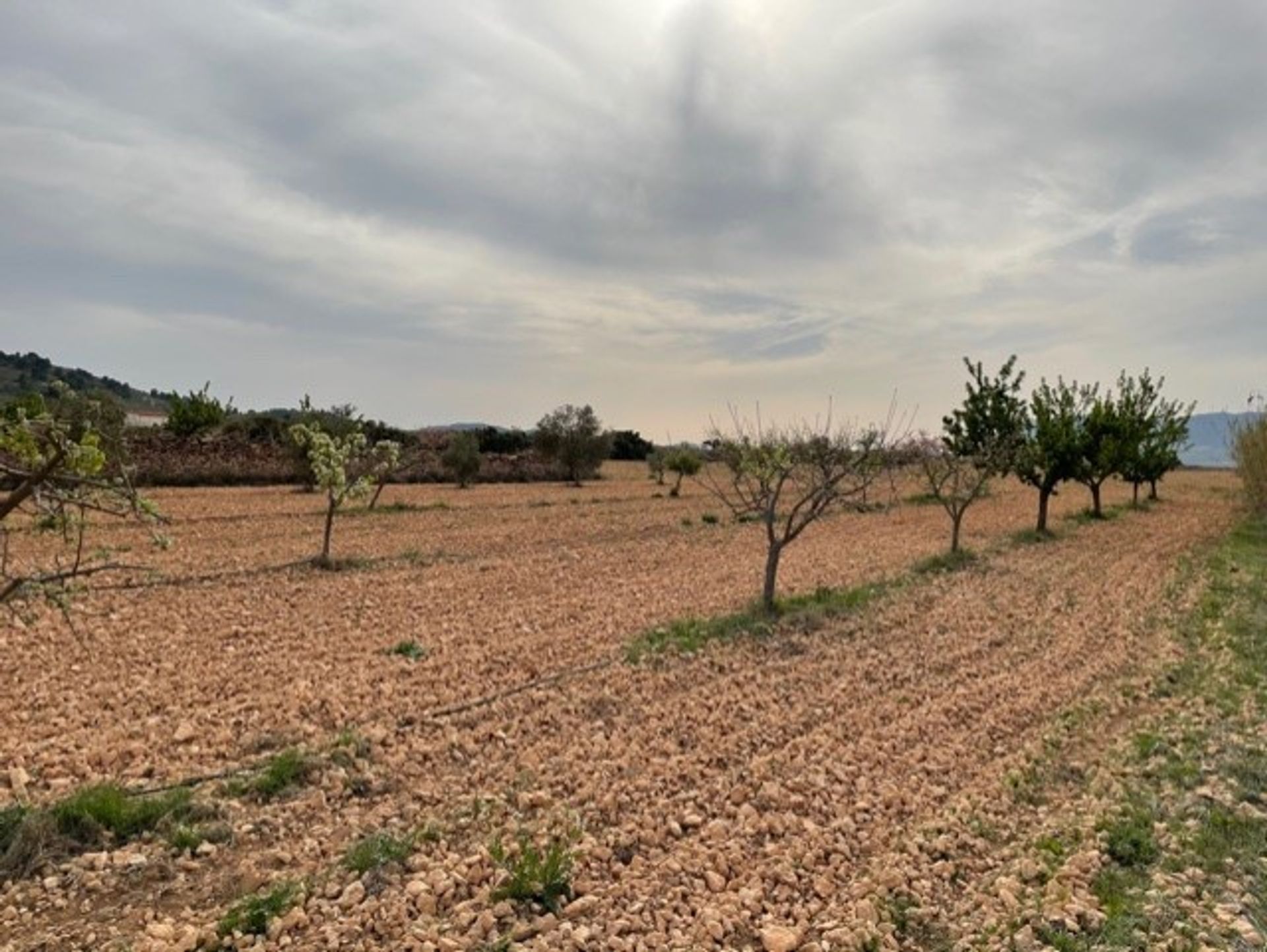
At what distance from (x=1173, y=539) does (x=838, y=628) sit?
61.7 ft

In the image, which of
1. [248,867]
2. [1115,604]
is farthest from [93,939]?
[1115,604]

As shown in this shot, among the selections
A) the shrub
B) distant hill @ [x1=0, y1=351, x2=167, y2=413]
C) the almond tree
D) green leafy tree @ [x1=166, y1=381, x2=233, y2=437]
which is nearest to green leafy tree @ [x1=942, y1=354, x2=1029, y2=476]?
the almond tree

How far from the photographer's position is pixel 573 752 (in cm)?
704

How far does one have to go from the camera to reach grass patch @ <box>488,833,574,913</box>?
4.88 metres

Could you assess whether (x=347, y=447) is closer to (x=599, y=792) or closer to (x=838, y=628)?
(x=838, y=628)

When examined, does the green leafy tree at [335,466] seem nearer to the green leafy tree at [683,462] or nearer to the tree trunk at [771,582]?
the tree trunk at [771,582]

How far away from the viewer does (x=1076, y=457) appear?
89.4 ft

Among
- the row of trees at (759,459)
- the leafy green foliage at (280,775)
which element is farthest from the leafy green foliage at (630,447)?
the leafy green foliage at (280,775)

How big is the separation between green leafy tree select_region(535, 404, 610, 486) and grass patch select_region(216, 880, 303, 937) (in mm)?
38579

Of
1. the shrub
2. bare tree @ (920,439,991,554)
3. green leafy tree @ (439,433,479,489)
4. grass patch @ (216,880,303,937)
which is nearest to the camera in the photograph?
grass patch @ (216,880,303,937)

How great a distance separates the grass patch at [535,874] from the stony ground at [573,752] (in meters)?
0.07

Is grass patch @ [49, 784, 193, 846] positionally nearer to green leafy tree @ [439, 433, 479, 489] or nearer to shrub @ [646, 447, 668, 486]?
green leafy tree @ [439, 433, 479, 489]

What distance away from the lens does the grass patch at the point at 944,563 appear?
17.6m

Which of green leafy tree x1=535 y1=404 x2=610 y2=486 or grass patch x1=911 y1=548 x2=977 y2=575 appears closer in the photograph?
grass patch x1=911 y1=548 x2=977 y2=575
